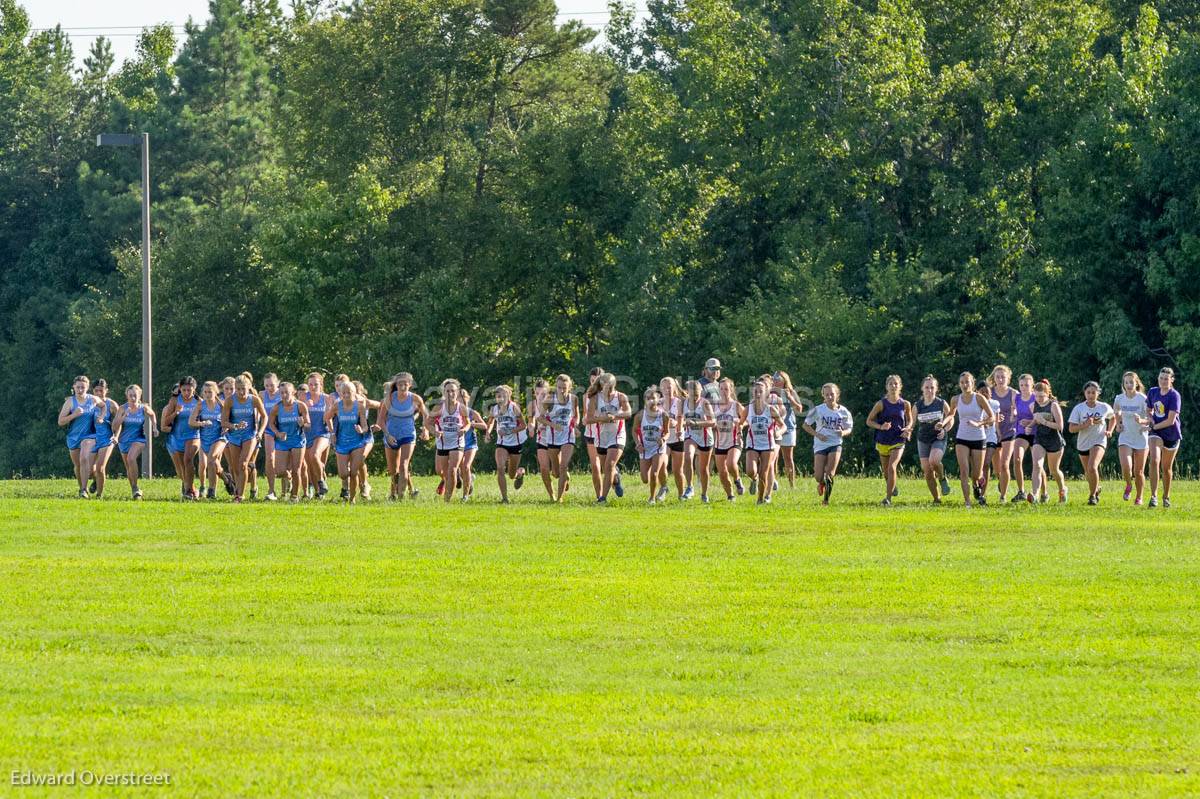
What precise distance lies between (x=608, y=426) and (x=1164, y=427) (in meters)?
6.94

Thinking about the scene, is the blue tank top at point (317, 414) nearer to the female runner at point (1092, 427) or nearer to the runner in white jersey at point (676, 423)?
the runner in white jersey at point (676, 423)

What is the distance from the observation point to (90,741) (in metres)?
9.61

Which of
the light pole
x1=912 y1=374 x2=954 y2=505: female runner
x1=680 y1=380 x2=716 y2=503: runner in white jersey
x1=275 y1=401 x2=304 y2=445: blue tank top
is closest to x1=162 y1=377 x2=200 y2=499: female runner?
x1=275 y1=401 x2=304 y2=445: blue tank top

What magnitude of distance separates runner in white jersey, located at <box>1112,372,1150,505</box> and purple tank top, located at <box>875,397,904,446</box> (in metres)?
2.69

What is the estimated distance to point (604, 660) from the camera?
40.2 feet

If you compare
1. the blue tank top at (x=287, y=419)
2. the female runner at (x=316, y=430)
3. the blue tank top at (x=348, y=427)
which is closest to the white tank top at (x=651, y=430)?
the blue tank top at (x=348, y=427)

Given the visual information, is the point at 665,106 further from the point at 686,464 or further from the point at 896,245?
the point at 686,464

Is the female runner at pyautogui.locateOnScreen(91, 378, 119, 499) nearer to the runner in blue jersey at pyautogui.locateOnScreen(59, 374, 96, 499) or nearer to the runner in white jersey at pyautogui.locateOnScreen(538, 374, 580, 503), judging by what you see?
the runner in blue jersey at pyautogui.locateOnScreen(59, 374, 96, 499)

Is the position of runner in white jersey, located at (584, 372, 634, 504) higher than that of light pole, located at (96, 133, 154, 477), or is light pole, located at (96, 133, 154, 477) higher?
light pole, located at (96, 133, 154, 477)

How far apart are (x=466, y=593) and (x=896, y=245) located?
35.3 metres

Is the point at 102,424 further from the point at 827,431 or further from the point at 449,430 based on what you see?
the point at 827,431

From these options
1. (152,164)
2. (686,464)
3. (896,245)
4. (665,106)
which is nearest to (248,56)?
(152,164)

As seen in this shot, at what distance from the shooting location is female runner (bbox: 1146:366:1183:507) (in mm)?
24719

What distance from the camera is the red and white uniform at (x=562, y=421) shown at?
1013 inches
